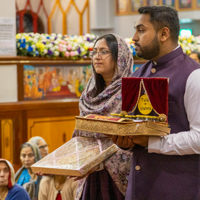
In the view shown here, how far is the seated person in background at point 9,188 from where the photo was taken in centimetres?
308

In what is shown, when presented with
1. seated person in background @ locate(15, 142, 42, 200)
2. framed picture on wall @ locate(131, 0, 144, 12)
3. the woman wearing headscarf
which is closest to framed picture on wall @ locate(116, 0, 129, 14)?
framed picture on wall @ locate(131, 0, 144, 12)

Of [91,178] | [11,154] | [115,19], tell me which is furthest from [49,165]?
[115,19]

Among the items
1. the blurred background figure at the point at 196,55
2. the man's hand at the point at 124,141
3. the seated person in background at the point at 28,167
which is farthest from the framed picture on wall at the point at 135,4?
the man's hand at the point at 124,141

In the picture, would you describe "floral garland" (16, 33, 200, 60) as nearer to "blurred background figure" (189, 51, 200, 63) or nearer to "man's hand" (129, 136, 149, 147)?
"blurred background figure" (189, 51, 200, 63)

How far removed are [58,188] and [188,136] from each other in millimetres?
1534

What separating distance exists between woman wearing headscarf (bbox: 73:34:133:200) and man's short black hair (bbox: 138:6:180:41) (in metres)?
0.77

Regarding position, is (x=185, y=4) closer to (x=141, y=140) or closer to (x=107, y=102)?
(x=107, y=102)

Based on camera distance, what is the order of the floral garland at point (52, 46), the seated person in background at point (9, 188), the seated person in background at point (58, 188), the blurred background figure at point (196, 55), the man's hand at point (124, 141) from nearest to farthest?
the man's hand at point (124, 141)
the seated person in background at point (58, 188)
the seated person in background at point (9, 188)
the floral garland at point (52, 46)
the blurred background figure at point (196, 55)

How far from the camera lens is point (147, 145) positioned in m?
1.81

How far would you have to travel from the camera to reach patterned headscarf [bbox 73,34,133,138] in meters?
2.54

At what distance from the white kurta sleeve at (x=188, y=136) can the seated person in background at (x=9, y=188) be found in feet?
5.23

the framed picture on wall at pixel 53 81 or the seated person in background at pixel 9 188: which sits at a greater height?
the framed picture on wall at pixel 53 81

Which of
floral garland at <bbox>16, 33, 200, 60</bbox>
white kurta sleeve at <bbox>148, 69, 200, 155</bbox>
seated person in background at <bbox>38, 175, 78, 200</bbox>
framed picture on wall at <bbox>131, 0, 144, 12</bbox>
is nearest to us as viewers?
white kurta sleeve at <bbox>148, 69, 200, 155</bbox>

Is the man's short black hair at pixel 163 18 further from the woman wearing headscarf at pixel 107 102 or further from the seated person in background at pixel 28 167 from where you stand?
the seated person in background at pixel 28 167
